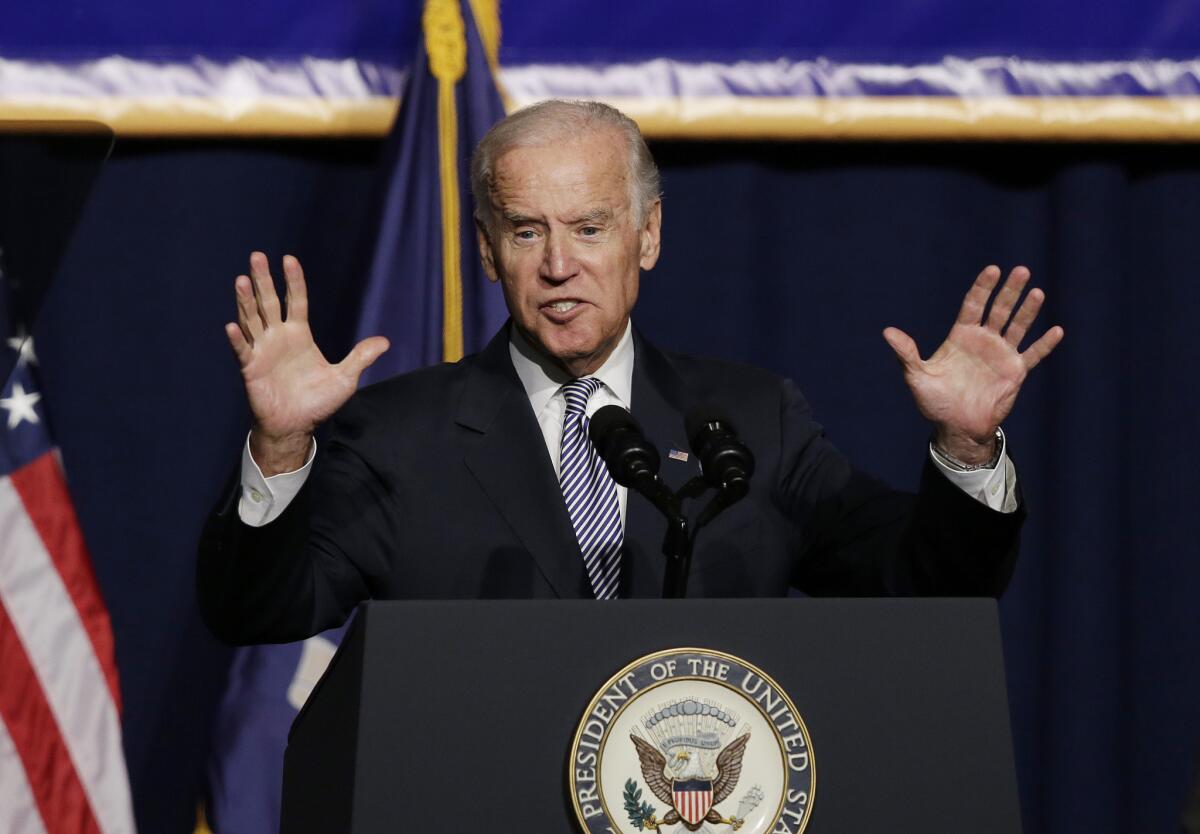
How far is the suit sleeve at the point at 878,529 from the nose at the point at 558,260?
0.34m

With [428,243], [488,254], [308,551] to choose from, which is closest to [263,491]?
[308,551]

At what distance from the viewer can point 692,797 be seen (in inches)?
51.3

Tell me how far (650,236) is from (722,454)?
0.71 m

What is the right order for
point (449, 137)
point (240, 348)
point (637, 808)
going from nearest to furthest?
point (637, 808) → point (240, 348) → point (449, 137)

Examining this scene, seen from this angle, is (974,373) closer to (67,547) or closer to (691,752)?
(691,752)

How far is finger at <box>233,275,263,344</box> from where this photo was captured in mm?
1714

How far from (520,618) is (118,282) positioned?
2164 mm

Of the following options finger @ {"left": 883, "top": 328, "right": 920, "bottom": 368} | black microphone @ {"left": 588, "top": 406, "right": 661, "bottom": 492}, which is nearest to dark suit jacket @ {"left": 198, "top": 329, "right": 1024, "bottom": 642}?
finger @ {"left": 883, "top": 328, "right": 920, "bottom": 368}

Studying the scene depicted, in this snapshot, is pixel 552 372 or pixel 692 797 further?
pixel 552 372

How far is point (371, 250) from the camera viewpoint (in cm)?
302

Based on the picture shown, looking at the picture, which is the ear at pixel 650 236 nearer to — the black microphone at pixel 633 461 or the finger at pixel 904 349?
the finger at pixel 904 349

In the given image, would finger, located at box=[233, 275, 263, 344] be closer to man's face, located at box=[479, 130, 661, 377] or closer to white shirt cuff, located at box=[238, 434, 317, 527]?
white shirt cuff, located at box=[238, 434, 317, 527]

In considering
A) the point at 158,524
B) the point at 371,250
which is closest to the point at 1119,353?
the point at 371,250

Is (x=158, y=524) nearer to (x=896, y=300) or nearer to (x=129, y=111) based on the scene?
(x=129, y=111)
